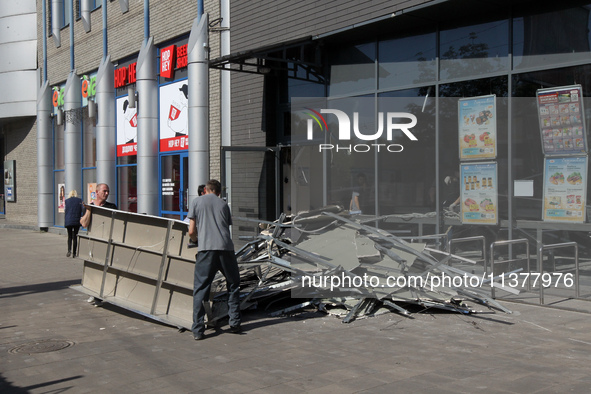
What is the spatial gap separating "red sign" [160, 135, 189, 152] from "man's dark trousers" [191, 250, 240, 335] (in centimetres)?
1022

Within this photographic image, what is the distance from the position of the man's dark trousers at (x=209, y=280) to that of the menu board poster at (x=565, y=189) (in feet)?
18.1

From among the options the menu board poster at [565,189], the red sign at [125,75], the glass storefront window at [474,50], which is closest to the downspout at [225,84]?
the red sign at [125,75]

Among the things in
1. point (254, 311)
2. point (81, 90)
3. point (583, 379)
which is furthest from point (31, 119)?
point (583, 379)

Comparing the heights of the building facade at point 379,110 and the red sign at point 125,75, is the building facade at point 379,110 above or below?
below

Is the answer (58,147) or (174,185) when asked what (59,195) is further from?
(174,185)

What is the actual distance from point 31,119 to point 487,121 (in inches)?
876

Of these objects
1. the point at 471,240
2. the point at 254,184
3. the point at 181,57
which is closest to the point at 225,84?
the point at 181,57

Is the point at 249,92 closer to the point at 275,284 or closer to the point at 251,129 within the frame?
the point at 251,129

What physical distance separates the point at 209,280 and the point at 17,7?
24235 mm

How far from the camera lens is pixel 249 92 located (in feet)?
50.3

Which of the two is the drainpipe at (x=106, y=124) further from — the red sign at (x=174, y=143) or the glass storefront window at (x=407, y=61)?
the glass storefront window at (x=407, y=61)

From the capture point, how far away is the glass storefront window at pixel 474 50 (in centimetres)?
1074

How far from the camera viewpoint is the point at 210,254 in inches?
292

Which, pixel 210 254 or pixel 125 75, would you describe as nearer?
pixel 210 254
